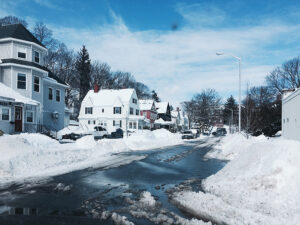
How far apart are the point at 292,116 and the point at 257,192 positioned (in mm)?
19585

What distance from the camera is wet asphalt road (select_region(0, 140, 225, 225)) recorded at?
510 cm

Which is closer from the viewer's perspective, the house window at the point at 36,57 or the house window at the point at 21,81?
the house window at the point at 21,81

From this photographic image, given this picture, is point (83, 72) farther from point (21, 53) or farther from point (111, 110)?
point (21, 53)

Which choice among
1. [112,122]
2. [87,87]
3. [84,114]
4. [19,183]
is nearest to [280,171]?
[19,183]

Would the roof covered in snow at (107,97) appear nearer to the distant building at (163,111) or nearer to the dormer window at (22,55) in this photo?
the dormer window at (22,55)

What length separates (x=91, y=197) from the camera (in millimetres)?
6527

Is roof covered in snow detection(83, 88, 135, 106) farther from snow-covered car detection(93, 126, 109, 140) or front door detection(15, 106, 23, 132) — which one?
front door detection(15, 106, 23, 132)

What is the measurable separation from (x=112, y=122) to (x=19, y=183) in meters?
44.3

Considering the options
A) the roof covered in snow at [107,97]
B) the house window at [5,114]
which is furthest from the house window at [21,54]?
the roof covered in snow at [107,97]

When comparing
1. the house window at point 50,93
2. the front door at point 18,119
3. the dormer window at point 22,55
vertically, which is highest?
the dormer window at point 22,55

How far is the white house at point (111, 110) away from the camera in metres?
52.0

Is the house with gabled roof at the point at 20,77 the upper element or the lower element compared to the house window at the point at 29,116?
upper

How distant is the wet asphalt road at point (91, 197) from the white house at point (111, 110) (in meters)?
41.4

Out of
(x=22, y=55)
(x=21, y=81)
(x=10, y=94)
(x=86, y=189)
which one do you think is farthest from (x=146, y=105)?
(x=86, y=189)
